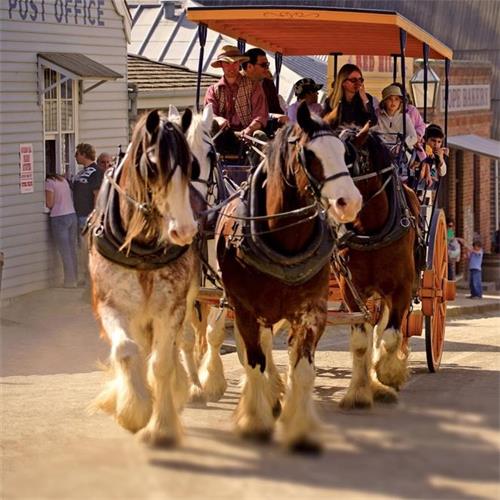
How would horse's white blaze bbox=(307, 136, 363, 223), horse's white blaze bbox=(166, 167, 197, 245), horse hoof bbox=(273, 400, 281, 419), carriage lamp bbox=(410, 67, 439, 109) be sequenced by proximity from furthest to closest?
carriage lamp bbox=(410, 67, 439, 109) < horse hoof bbox=(273, 400, 281, 419) < horse's white blaze bbox=(307, 136, 363, 223) < horse's white blaze bbox=(166, 167, 197, 245)

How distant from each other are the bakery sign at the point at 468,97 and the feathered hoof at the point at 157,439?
2367 cm

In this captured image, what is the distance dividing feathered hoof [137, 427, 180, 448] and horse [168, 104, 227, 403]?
1.56 meters

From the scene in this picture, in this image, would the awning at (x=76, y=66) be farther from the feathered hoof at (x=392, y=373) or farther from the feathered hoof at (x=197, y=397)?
the feathered hoof at (x=392, y=373)

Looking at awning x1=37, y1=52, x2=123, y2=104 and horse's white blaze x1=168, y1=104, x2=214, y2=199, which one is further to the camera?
awning x1=37, y1=52, x2=123, y2=104

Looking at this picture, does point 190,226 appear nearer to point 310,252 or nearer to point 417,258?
point 310,252

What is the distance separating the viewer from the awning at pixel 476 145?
30.8m

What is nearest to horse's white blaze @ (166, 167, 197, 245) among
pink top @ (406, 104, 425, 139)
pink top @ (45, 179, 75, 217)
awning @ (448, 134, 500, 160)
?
pink top @ (406, 104, 425, 139)

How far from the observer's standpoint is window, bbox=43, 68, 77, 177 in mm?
19656

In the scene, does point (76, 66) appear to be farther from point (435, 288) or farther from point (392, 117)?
point (435, 288)

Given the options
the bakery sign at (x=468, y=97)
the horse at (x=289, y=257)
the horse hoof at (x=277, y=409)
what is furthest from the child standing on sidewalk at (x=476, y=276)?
the horse at (x=289, y=257)

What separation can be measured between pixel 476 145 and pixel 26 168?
49.8ft

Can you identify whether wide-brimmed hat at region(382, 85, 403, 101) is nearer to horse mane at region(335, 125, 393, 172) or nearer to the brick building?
horse mane at region(335, 125, 393, 172)

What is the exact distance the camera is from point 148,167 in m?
8.66

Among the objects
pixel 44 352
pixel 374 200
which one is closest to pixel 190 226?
pixel 374 200
